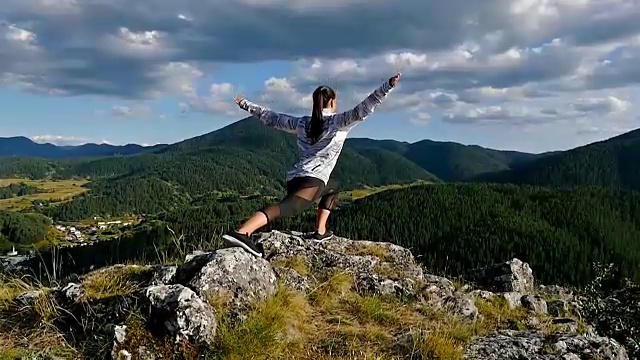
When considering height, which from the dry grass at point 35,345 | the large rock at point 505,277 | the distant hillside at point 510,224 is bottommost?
the distant hillside at point 510,224

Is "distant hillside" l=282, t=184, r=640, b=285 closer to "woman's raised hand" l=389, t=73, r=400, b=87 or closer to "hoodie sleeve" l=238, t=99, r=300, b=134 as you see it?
"hoodie sleeve" l=238, t=99, r=300, b=134

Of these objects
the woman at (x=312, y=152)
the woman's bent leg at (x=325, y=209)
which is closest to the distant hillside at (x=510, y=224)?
the woman's bent leg at (x=325, y=209)

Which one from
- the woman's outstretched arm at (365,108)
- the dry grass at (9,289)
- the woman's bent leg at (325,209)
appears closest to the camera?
the dry grass at (9,289)

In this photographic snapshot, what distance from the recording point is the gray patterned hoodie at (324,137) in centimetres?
839

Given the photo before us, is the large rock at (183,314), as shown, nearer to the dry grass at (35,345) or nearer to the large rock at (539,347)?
the dry grass at (35,345)

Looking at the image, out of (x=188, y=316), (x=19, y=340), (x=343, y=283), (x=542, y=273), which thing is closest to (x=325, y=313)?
(x=343, y=283)

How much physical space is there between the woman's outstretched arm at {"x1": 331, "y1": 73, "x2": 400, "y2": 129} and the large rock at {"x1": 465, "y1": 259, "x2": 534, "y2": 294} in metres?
6.90

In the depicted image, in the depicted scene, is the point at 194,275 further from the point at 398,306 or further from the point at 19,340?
the point at 398,306

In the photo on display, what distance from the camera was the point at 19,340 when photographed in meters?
6.37

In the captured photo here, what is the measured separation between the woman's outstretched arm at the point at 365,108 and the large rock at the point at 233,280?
2535mm

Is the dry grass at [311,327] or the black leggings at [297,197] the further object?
the black leggings at [297,197]

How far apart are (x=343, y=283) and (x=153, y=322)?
3178 mm

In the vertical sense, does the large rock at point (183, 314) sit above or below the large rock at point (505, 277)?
above

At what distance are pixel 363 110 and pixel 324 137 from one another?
2.78 ft
